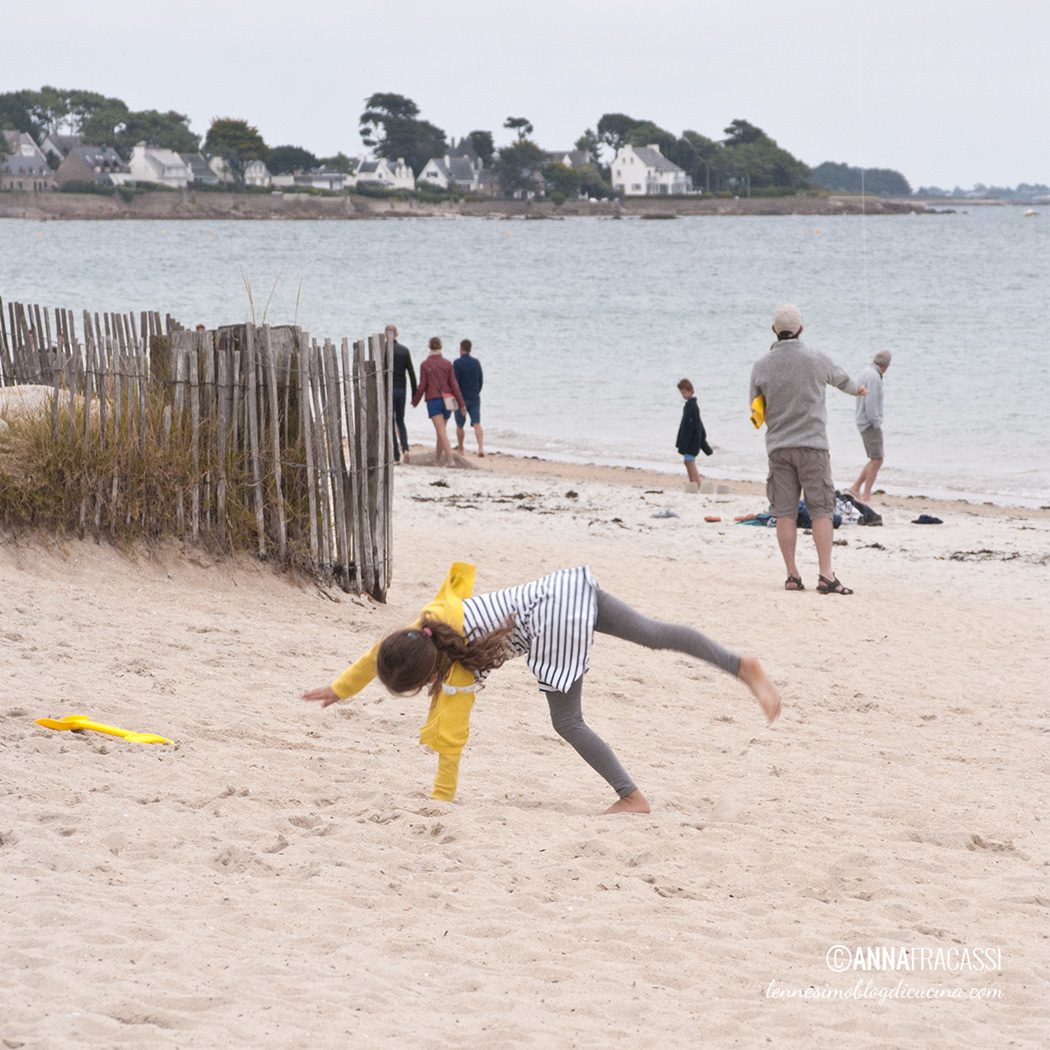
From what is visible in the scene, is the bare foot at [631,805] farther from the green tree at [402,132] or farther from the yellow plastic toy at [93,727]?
the green tree at [402,132]

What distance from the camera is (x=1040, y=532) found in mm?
12734

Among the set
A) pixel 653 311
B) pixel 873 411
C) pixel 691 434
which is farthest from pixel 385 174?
pixel 873 411

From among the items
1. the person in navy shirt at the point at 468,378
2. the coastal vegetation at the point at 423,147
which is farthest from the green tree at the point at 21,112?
the person in navy shirt at the point at 468,378

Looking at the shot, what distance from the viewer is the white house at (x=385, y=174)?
134 m

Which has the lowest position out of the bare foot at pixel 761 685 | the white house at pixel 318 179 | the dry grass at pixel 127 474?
the white house at pixel 318 179

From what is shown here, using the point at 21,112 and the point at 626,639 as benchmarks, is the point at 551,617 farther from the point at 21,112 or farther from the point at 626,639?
the point at 21,112

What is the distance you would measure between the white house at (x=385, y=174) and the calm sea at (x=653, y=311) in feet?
127

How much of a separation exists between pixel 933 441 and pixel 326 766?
16298mm

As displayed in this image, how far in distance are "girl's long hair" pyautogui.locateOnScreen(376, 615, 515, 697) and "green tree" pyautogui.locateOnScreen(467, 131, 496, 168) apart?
136041 mm

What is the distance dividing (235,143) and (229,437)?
410 feet

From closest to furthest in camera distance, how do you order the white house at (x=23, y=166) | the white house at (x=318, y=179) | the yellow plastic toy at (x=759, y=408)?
the yellow plastic toy at (x=759, y=408) → the white house at (x=23, y=166) → the white house at (x=318, y=179)

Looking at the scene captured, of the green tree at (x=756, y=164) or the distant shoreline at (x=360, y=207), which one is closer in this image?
the distant shoreline at (x=360, y=207)

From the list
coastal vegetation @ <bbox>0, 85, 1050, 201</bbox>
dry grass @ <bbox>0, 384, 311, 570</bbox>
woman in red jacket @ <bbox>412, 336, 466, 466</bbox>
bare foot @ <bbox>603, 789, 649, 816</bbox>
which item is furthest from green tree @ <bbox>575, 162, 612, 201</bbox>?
bare foot @ <bbox>603, 789, 649, 816</bbox>

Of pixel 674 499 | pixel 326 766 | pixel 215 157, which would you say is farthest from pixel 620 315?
pixel 215 157
